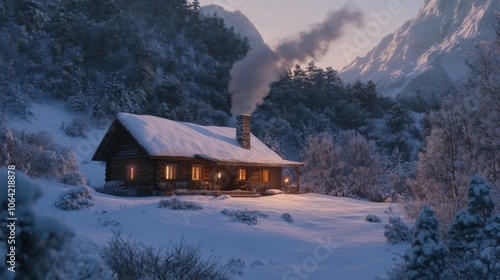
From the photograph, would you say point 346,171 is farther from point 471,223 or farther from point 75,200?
point 471,223

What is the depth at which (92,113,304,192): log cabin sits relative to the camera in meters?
24.8

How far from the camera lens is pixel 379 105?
69000 mm

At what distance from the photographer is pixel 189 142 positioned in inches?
1079

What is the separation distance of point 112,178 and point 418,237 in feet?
80.7

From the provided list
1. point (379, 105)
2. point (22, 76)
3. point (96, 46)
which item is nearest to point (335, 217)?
point (22, 76)

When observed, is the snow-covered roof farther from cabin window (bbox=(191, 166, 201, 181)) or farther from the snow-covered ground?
the snow-covered ground

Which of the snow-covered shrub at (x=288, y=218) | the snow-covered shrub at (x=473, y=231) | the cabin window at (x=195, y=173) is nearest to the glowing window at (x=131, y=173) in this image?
the cabin window at (x=195, y=173)

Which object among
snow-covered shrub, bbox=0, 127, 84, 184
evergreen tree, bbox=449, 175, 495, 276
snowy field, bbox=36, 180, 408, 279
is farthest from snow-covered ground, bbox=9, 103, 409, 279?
evergreen tree, bbox=449, 175, 495, 276

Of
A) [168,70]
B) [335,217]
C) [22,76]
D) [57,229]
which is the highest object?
[168,70]

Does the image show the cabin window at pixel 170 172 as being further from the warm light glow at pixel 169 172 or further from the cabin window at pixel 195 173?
the cabin window at pixel 195 173

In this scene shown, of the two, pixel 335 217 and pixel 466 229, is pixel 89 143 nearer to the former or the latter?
pixel 335 217

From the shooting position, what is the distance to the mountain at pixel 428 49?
90438mm

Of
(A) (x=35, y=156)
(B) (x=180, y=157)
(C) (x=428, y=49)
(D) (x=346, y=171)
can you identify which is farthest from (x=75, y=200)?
(C) (x=428, y=49)

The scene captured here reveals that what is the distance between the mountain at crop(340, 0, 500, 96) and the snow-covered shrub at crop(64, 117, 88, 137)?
2661 inches
